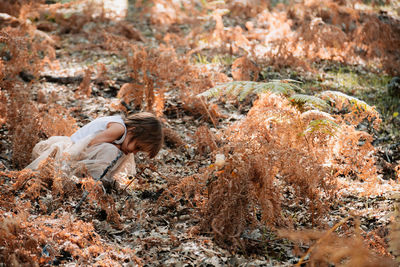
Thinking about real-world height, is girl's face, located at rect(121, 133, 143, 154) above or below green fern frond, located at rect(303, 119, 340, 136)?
below

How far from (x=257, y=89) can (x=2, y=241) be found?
2912mm

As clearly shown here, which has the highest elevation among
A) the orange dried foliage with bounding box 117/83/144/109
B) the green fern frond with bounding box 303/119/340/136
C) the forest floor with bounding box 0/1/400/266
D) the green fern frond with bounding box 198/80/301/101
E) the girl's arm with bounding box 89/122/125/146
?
the green fern frond with bounding box 198/80/301/101

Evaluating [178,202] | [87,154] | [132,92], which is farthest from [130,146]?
[132,92]

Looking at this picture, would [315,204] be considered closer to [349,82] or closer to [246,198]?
[246,198]

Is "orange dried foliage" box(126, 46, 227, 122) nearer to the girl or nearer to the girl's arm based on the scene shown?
the girl

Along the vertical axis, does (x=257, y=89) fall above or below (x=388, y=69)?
above

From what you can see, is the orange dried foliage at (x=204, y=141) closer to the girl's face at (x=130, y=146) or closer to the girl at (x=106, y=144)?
the girl at (x=106, y=144)

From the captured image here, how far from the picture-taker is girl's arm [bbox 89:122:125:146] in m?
4.07

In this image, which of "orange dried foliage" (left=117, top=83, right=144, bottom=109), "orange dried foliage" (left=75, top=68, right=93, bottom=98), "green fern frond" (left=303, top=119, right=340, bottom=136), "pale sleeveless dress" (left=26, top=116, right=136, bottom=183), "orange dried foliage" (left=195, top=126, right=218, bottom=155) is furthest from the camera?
"orange dried foliage" (left=75, top=68, right=93, bottom=98)

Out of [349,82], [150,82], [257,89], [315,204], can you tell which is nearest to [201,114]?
[150,82]

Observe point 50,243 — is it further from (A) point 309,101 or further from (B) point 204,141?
(A) point 309,101

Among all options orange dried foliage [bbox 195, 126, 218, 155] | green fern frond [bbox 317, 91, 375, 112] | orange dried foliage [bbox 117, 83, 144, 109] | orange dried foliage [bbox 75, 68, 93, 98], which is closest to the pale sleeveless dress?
orange dried foliage [bbox 195, 126, 218, 155]

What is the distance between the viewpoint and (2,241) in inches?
95.0

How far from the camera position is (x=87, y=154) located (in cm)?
Answer: 396
